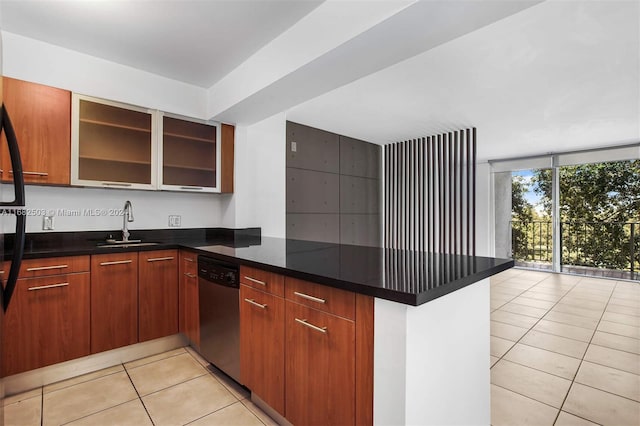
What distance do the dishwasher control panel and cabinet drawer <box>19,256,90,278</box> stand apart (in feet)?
2.60

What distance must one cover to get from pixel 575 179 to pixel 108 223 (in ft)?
26.2

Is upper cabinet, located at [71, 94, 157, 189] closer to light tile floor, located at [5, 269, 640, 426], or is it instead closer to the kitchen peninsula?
light tile floor, located at [5, 269, 640, 426]

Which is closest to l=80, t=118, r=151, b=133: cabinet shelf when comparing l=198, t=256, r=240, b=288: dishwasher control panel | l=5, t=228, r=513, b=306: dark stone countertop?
l=5, t=228, r=513, b=306: dark stone countertop

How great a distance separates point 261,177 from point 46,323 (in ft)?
7.02

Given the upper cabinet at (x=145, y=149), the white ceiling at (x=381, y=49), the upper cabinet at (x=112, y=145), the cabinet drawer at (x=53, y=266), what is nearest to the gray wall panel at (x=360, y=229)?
the white ceiling at (x=381, y=49)

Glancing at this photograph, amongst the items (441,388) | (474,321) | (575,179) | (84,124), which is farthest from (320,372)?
(575,179)

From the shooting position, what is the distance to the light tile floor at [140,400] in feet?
5.84

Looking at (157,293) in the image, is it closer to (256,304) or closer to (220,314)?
(220,314)

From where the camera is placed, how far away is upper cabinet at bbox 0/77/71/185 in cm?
221

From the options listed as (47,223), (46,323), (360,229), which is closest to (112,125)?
(47,223)

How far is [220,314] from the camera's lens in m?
2.12

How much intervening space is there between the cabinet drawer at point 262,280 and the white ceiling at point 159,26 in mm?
1627

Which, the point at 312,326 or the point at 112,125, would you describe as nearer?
the point at 312,326

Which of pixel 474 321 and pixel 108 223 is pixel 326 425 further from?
pixel 108 223
